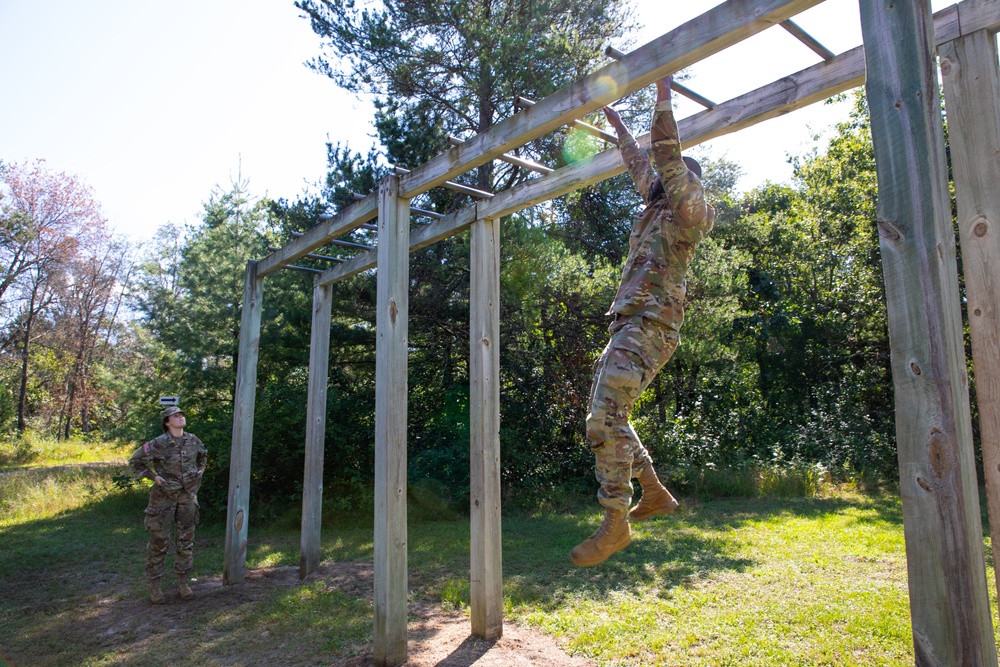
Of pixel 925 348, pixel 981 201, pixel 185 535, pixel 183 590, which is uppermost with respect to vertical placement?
pixel 981 201

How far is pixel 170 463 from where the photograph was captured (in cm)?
650

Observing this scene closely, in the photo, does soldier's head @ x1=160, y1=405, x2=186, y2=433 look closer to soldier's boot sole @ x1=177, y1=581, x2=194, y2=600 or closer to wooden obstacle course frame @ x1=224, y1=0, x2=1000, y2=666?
soldier's boot sole @ x1=177, y1=581, x2=194, y2=600

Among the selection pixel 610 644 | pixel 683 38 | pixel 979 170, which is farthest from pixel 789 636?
pixel 683 38

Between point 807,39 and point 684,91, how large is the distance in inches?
21.7

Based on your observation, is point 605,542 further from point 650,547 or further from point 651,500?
point 650,547

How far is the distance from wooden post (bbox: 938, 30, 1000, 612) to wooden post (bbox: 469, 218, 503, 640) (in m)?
2.98

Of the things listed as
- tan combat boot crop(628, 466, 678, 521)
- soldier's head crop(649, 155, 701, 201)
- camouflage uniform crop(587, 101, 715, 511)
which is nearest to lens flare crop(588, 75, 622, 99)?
camouflage uniform crop(587, 101, 715, 511)

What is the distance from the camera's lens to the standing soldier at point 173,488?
6.23 metres

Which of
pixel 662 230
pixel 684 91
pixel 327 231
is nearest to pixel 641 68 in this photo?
pixel 684 91

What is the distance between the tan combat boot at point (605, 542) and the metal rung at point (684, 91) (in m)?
1.91

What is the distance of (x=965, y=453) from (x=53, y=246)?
2689 cm

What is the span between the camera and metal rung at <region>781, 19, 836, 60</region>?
2.78 m

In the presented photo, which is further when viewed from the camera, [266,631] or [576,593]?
[576,593]

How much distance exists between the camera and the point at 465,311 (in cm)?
1137
